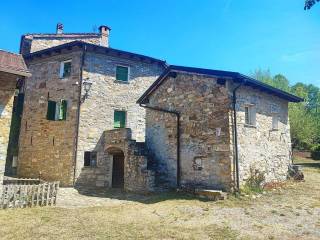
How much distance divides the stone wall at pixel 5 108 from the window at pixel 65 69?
7720mm

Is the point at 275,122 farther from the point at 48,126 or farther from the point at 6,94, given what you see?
the point at 48,126

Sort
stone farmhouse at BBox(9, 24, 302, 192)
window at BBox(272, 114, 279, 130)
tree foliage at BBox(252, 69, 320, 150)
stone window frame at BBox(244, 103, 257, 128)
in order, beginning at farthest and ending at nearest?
tree foliage at BBox(252, 69, 320, 150)
window at BBox(272, 114, 279, 130)
stone window frame at BBox(244, 103, 257, 128)
stone farmhouse at BBox(9, 24, 302, 192)

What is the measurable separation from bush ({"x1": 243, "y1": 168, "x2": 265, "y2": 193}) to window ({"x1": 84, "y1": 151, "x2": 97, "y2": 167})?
892 centimetres

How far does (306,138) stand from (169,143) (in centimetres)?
1866

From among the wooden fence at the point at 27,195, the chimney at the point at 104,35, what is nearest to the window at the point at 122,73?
the chimney at the point at 104,35

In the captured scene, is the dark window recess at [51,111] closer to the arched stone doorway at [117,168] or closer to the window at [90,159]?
the window at [90,159]

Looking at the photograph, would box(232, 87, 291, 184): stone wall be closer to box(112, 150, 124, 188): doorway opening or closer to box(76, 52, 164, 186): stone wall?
box(112, 150, 124, 188): doorway opening

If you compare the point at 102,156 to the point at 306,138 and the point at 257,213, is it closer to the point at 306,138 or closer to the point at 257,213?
the point at 257,213

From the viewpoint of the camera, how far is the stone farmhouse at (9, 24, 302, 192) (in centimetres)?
1167

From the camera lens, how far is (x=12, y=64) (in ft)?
30.5

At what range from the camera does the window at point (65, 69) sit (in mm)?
17250

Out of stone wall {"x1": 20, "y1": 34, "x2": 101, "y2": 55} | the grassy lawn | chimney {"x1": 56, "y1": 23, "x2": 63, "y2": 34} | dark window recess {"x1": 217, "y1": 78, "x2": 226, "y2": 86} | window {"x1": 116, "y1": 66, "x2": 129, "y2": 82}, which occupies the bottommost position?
the grassy lawn

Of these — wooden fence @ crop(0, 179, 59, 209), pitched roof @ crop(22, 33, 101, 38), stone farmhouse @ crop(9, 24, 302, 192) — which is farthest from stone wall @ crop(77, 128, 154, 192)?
pitched roof @ crop(22, 33, 101, 38)

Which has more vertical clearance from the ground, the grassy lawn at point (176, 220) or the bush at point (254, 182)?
the bush at point (254, 182)
